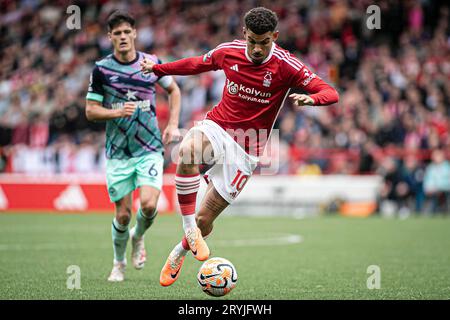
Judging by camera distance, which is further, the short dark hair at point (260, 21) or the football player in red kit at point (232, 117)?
the football player in red kit at point (232, 117)

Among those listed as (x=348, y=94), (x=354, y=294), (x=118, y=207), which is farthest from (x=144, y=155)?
(x=348, y=94)

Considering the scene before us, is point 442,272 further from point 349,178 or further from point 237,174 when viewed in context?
point 349,178

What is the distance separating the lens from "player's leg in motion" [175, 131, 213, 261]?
7.60m

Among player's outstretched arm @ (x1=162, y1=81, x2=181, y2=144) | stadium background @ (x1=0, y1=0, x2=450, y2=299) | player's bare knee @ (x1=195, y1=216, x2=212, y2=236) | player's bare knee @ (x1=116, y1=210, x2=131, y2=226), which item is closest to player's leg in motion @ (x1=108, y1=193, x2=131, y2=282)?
player's bare knee @ (x1=116, y1=210, x2=131, y2=226)

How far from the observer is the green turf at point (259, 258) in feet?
26.0

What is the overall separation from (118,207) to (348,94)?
1476 cm

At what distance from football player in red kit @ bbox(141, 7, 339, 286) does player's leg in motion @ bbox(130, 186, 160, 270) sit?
1060 millimetres

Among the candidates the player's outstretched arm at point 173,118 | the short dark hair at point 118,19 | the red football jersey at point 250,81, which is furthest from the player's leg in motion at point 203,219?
the short dark hair at point 118,19

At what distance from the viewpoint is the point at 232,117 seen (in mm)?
7812

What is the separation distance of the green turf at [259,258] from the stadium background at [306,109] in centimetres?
23

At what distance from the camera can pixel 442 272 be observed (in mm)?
9555

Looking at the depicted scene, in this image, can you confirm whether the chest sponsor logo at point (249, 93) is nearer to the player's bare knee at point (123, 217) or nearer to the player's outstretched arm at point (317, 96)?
the player's outstretched arm at point (317, 96)

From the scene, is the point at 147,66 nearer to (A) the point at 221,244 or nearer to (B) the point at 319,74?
(A) the point at 221,244

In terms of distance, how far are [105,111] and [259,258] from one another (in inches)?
145
